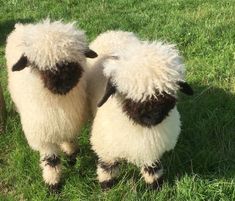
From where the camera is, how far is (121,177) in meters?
5.59

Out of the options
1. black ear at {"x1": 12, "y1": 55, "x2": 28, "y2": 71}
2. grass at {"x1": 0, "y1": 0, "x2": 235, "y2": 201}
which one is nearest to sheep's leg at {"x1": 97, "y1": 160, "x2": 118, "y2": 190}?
grass at {"x1": 0, "y1": 0, "x2": 235, "y2": 201}

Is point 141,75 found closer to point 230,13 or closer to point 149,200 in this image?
point 149,200

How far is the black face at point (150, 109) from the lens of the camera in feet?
14.1

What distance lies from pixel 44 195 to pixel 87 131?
1.08m

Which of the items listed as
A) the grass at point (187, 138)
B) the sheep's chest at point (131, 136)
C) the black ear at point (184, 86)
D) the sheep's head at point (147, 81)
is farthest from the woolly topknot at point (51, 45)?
the grass at point (187, 138)

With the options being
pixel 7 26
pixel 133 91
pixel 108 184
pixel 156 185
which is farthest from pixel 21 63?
pixel 7 26

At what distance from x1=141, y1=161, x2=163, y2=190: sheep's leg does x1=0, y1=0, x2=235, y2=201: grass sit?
96 millimetres

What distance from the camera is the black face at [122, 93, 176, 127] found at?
169 inches

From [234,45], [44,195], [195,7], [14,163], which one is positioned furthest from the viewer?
[195,7]

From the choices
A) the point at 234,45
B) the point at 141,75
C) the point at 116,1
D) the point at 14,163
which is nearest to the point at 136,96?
the point at 141,75

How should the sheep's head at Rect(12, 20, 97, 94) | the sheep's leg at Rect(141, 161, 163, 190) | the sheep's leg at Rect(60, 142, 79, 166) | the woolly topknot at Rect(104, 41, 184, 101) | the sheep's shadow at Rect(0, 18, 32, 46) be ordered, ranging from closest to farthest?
1. the woolly topknot at Rect(104, 41, 184, 101)
2. the sheep's head at Rect(12, 20, 97, 94)
3. the sheep's leg at Rect(141, 161, 163, 190)
4. the sheep's leg at Rect(60, 142, 79, 166)
5. the sheep's shadow at Rect(0, 18, 32, 46)

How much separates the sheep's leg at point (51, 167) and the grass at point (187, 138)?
117mm

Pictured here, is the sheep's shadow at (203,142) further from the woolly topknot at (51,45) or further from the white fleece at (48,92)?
the woolly topknot at (51,45)

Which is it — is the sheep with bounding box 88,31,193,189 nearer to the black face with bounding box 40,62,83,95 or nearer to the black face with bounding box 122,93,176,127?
the black face with bounding box 122,93,176,127
